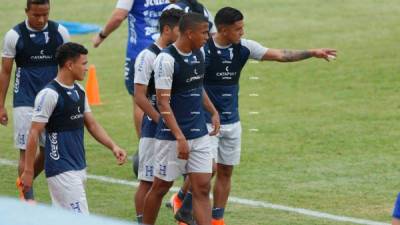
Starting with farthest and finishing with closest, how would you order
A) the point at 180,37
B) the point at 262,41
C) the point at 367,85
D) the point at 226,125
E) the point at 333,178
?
the point at 262,41
the point at 367,85
the point at 333,178
the point at 226,125
the point at 180,37

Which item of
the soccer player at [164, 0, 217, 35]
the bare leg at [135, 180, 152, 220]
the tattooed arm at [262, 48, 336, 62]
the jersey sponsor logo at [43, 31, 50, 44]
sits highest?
the soccer player at [164, 0, 217, 35]

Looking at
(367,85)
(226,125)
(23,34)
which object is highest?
(23,34)

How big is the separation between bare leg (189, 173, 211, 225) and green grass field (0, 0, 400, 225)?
109cm

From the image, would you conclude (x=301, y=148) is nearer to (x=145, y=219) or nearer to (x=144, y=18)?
(x=144, y=18)

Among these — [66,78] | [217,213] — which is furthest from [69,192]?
[217,213]

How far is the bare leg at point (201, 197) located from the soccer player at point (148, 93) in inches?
18.1

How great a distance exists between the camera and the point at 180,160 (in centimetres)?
1030

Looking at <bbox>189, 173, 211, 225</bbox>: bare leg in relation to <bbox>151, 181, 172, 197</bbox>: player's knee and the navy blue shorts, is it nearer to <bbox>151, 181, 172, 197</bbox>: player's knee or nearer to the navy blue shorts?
<bbox>151, 181, 172, 197</bbox>: player's knee

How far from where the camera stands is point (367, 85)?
18797 mm

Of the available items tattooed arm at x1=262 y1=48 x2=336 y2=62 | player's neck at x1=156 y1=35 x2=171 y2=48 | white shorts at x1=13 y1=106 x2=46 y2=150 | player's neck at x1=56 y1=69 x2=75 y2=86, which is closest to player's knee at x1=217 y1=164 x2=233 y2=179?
tattooed arm at x1=262 y1=48 x2=336 y2=62

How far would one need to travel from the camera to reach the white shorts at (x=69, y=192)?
9648 mm

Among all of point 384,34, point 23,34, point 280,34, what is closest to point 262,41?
point 280,34

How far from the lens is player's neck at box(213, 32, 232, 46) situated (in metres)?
11.0

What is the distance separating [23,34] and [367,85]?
27.0 ft
